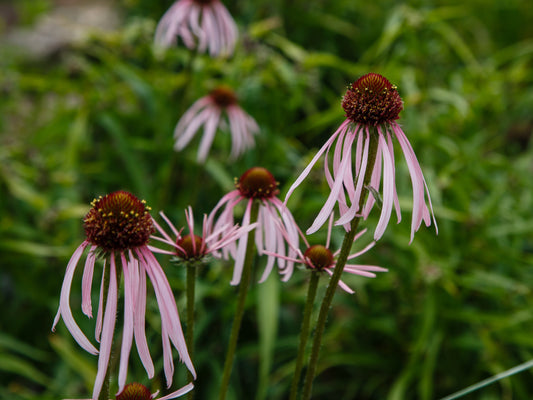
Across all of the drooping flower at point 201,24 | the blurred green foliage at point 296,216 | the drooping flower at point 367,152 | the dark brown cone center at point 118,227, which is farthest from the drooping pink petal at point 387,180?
the drooping flower at point 201,24

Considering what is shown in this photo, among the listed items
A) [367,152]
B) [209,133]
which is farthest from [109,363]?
[209,133]

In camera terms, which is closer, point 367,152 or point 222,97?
point 367,152

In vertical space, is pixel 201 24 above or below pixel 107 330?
above

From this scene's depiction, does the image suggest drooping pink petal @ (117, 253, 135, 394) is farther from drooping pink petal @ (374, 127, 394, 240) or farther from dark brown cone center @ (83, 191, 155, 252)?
drooping pink petal @ (374, 127, 394, 240)

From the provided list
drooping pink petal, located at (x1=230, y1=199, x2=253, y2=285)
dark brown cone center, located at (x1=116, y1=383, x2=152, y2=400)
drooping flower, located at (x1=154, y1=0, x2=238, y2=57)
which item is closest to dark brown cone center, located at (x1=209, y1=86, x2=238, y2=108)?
drooping flower, located at (x1=154, y1=0, x2=238, y2=57)

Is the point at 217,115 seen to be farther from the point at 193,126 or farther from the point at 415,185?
the point at 415,185

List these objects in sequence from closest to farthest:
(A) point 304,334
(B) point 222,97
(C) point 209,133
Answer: (A) point 304,334 < (C) point 209,133 < (B) point 222,97

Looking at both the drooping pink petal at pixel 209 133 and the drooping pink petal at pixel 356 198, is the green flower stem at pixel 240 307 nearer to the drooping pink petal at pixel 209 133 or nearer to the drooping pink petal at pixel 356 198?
the drooping pink petal at pixel 356 198
